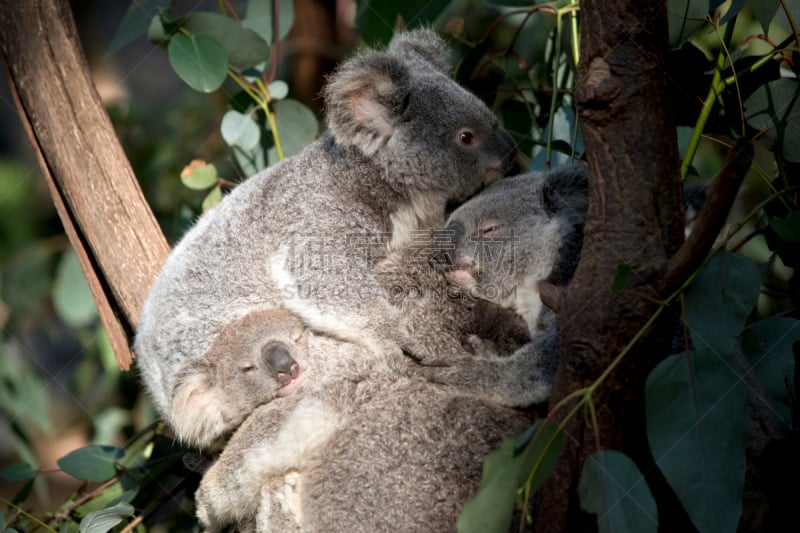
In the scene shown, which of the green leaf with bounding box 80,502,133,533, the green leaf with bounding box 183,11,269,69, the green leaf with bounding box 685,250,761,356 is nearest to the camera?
the green leaf with bounding box 685,250,761,356

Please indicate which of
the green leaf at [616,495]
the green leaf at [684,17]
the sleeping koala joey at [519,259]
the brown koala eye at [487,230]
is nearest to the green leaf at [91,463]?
the sleeping koala joey at [519,259]

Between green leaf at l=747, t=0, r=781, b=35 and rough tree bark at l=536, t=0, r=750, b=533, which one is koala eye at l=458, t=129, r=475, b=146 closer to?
green leaf at l=747, t=0, r=781, b=35

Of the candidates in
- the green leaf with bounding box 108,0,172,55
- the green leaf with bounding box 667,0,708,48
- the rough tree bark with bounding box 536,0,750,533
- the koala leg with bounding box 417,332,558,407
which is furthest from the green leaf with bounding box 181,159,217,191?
the rough tree bark with bounding box 536,0,750,533

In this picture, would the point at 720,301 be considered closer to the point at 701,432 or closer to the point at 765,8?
the point at 701,432

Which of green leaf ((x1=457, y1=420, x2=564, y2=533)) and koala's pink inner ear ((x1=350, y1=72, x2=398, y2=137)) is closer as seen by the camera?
green leaf ((x1=457, y1=420, x2=564, y2=533))

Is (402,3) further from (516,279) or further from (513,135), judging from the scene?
(516,279)

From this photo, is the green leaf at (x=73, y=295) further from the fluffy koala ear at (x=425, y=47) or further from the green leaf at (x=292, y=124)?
the fluffy koala ear at (x=425, y=47)

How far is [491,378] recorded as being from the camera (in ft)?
7.22

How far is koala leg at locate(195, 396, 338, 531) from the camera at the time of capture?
Result: 232 centimetres

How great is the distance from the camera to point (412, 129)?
10.2 feet

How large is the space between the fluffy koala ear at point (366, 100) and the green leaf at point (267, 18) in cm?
79

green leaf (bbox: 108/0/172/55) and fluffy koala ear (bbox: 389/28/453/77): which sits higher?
green leaf (bbox: 108/0/172/55)

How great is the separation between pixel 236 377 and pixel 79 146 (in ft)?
3.83

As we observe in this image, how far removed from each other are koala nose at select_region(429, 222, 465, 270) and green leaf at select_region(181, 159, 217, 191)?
51.4 inches
